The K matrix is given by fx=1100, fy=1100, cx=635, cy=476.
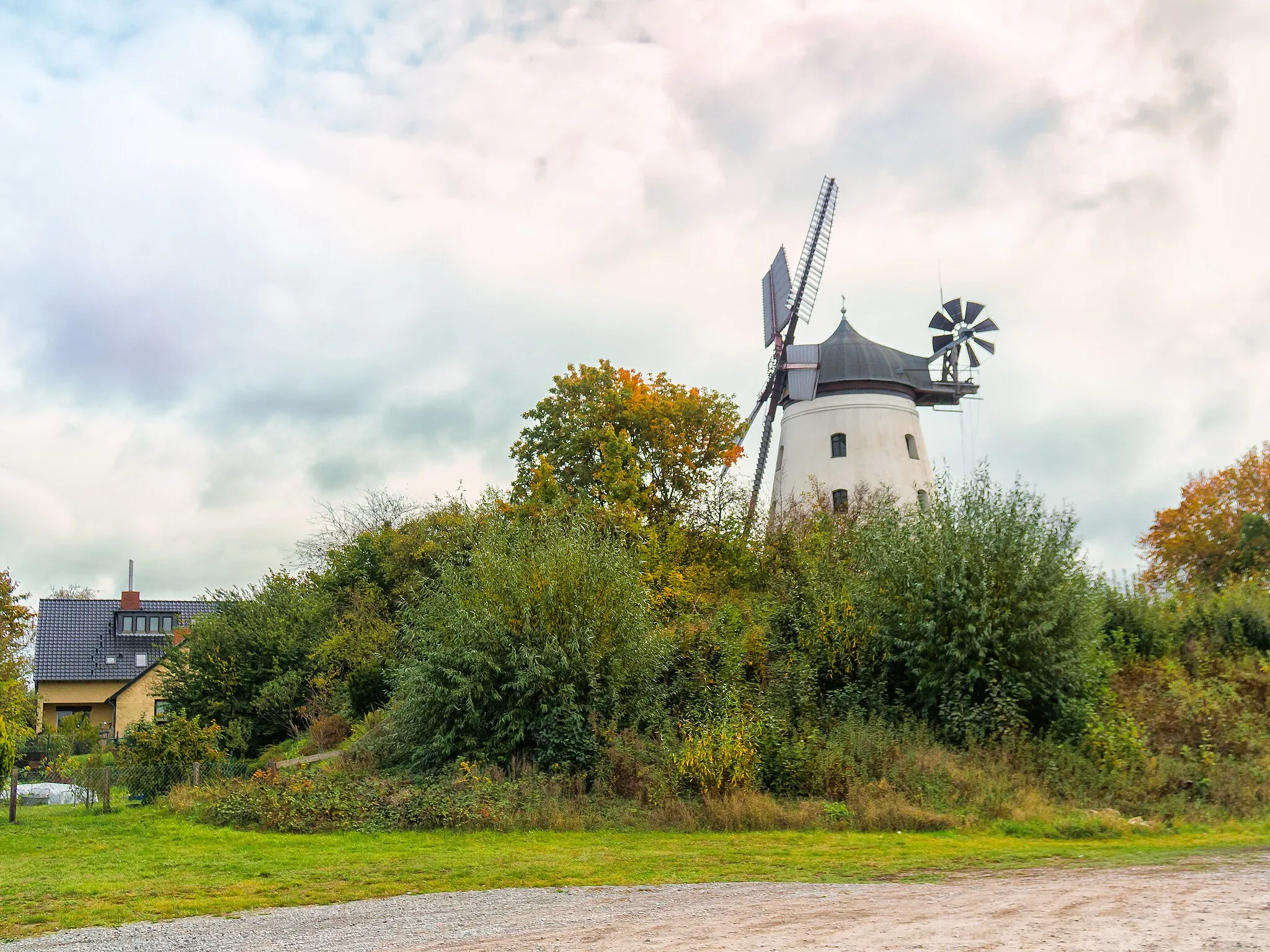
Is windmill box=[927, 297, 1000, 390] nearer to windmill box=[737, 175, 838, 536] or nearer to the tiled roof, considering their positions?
windmill box=[737, 175, 838, 536]

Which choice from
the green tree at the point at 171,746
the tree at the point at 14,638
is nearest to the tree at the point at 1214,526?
the green tree at the point at 171,746

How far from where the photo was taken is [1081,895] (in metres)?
10.1

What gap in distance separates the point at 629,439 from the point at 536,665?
15.4 meters

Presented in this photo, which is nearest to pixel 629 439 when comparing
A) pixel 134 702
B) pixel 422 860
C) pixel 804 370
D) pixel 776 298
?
pixel 804 370

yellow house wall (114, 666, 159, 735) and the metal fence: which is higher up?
yellow house wall (114, 666, 159, 735)

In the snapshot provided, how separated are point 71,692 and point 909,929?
57.7m

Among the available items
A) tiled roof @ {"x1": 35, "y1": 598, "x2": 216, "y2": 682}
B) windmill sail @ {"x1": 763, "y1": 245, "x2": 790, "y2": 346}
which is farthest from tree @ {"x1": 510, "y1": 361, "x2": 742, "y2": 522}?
tiled roof @ {"x1": 35, "y1": 598, "x2": 216, "y2": 682}

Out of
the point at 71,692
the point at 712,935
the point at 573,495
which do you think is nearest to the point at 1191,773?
the point at 712,935

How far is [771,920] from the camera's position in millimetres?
9258

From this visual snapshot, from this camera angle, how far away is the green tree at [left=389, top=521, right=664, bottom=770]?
2108 cm

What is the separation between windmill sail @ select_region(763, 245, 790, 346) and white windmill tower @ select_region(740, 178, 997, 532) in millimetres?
657

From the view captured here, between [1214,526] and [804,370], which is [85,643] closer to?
[804,370]

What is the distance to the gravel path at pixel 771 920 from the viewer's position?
8.20 meters

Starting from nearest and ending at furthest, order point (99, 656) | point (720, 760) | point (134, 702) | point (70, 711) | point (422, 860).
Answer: point (422, 860), point (720, 760), point (134, 702), point (70, 711), point (99, 656)
